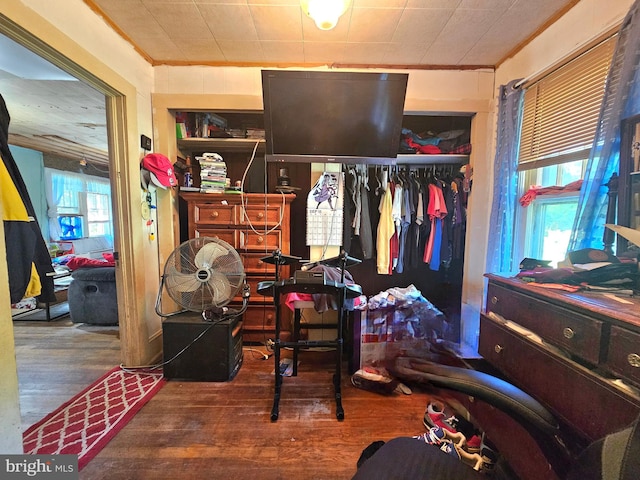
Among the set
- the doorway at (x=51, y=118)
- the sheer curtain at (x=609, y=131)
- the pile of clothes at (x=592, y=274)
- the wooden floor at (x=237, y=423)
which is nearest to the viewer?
the pile of clothes at (x=592, y=274)

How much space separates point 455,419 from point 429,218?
5.16ft

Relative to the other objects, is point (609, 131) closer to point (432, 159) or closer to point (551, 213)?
point (551, 213)

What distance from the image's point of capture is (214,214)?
238 cm

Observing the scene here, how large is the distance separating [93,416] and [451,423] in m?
2.17

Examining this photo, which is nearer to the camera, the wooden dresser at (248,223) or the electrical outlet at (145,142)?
the electrical outlet at (145,142)

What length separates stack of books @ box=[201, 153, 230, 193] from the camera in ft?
7.73

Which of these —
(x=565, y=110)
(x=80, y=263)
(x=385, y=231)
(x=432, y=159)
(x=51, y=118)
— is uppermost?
(x=51, y=118)

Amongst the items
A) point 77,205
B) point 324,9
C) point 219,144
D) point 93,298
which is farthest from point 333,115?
point 77,205

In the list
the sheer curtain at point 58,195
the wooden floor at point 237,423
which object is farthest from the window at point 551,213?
→ the sheer curtain at point 58,195

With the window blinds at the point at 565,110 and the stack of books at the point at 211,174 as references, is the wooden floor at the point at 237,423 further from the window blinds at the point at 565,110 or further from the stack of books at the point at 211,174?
the window blinds at the point at 565,110

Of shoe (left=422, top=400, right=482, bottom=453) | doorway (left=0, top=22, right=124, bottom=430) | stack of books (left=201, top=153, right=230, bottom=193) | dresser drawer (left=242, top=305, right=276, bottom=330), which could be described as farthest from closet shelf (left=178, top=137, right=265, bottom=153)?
shoe (left=422, top=400, right=482, bottom=453)

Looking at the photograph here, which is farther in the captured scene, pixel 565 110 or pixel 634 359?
pixel 565 110

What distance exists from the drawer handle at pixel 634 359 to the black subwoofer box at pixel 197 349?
2022 mm

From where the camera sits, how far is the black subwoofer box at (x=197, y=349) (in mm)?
1955
